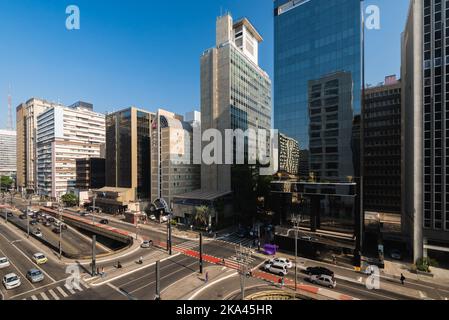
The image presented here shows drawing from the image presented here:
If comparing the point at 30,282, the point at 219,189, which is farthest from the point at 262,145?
the point at 30,282

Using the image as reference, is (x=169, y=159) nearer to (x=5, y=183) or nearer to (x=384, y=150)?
(x=384, y=150)

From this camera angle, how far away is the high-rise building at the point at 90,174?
9912 centimetres

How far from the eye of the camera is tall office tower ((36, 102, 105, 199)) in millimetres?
107062

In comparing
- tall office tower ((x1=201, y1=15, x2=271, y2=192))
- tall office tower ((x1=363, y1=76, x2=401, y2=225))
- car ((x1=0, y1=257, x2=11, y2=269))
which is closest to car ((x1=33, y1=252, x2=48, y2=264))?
car ((x1=0, y1=257, x2=11, y2=269))

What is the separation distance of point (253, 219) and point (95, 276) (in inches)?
1525

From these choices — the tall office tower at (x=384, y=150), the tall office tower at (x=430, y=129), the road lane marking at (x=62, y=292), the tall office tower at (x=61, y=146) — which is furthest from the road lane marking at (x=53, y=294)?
the tall office tower at (x=61, y=146)

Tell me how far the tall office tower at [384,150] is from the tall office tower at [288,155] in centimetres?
4044

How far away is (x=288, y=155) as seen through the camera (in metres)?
44.6

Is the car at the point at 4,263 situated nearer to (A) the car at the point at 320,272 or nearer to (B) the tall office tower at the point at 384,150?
→ (A) the car at the point at 320,272

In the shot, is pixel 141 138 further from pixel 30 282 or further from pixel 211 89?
pixel 30 282

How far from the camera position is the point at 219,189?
6569cm

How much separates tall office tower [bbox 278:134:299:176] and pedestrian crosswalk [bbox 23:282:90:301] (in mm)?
37048

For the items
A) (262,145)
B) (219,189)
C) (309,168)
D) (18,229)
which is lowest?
(18,229)
